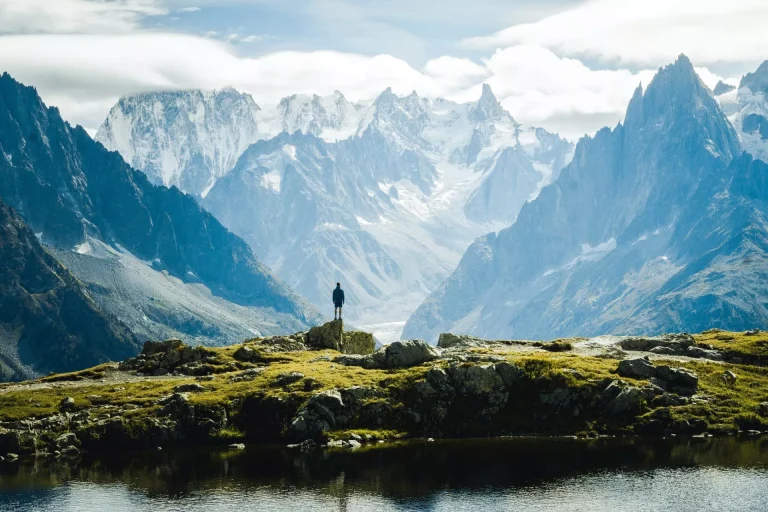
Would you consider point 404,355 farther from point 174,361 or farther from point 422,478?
point 422,478

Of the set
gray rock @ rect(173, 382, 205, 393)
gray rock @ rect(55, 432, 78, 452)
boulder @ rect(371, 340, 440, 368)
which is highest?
boulder @ rect(371, 340, 440, 368)

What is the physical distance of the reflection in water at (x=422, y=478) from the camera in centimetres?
12500

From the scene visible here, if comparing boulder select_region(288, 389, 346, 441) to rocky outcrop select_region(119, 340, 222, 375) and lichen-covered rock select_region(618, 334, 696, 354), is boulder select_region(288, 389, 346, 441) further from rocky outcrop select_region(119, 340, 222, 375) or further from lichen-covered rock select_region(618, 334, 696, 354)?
lichen-covered rock select_region(618, 334, 696, 354)

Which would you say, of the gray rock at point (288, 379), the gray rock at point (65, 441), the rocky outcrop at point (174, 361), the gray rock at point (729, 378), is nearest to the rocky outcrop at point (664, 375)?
the gray rock at point (729, 378)

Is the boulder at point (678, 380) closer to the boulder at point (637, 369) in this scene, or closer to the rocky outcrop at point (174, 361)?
the boulder at point (637, 369)

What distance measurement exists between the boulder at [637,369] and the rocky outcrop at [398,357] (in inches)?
1241

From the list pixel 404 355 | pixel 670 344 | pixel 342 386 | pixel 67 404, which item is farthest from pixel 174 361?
pixel 670 344

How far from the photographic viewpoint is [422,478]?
13612 centimetres

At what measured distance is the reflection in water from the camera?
410ft

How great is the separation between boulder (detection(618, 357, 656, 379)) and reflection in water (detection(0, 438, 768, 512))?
18.0m

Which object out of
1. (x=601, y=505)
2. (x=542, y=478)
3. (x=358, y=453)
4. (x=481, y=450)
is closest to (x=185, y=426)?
(x=358, y=453)

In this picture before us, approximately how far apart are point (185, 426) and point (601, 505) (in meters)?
67.3

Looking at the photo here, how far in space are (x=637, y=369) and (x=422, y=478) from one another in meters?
50.8

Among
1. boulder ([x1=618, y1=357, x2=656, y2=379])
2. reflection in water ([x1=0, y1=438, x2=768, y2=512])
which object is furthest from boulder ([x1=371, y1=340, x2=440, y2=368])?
boulder ([x1=618, y1=357, x2=656, y2=379])
